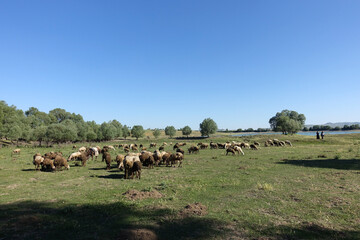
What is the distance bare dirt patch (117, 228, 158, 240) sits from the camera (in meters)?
5.75

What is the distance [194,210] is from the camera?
800cm

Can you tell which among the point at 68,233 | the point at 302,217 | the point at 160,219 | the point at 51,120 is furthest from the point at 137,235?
the point at 51,120

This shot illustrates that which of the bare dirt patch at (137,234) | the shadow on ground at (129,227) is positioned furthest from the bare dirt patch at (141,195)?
the bare dirt patch at (137,234)

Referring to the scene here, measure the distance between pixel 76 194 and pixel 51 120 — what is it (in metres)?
131

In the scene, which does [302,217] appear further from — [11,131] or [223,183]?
[11,131]

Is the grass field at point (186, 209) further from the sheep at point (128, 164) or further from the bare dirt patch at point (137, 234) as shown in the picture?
the sheep at point (128, 164)

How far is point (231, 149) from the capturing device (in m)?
28.6

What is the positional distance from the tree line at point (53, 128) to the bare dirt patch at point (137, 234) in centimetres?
6402

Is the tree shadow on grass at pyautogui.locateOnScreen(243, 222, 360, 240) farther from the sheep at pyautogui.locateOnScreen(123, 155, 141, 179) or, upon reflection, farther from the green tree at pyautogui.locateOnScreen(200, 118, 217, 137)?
the green tree at pyautogui.locateOnScreen(200, 118, 217, 137)

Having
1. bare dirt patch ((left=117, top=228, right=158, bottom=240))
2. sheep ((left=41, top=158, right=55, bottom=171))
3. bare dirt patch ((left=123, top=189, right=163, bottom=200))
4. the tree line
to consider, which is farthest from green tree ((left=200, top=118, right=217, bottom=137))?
bare dirt patch ((left=117, top=228, right=158, bottom=240))

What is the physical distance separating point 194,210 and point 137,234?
291cm

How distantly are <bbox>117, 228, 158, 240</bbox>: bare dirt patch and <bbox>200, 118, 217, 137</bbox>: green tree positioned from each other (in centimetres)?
10334

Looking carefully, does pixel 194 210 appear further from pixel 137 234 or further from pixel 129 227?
pixel 137 234

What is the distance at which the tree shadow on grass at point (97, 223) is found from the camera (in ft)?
19.9
